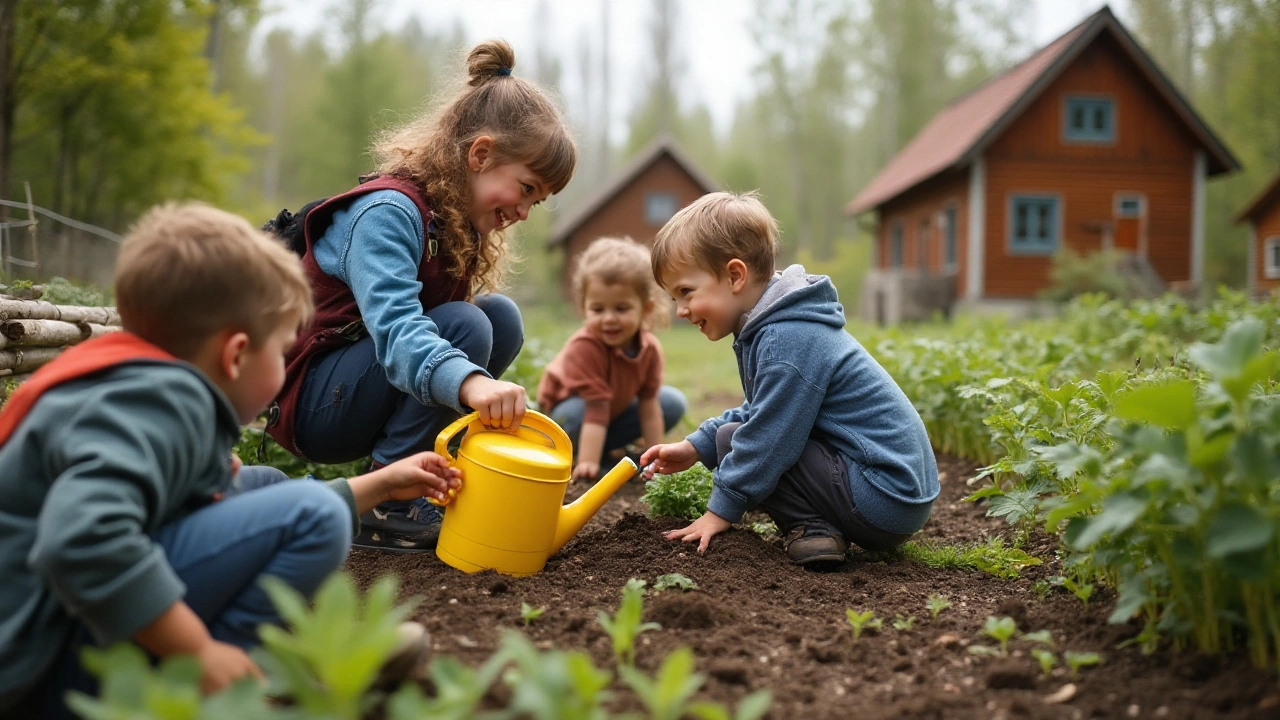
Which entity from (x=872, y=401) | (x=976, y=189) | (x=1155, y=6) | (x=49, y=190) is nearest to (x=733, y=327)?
(x=872, y=401)

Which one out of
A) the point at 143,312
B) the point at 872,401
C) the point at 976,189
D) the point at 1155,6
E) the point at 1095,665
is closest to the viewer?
the point at 143,312

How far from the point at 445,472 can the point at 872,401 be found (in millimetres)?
1216

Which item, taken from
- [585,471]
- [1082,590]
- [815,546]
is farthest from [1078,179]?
[1082,590]

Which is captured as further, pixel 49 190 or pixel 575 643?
pixel 49 190

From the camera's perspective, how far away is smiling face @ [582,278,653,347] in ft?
13.8

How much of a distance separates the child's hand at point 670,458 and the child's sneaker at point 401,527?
0.64 metres

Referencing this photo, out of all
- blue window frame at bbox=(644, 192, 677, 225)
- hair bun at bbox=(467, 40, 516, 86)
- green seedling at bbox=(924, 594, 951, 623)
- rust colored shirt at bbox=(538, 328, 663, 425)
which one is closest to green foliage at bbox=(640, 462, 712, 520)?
green seedling at bbox=(924, 594, 951, 623)

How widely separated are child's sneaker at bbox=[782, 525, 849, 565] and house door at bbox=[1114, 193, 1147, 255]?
17069mm

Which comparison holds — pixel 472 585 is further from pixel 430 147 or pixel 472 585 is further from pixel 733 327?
pixel 430 147

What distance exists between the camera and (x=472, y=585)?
7.39 feet

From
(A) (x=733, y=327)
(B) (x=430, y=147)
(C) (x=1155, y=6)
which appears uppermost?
(C) (x=1155, y=6)

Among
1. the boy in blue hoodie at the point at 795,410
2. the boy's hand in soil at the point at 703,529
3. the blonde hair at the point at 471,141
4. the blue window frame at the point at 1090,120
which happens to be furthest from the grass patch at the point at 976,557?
the blue window frame at the point at 1090,120

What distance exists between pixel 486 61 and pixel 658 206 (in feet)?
72.6

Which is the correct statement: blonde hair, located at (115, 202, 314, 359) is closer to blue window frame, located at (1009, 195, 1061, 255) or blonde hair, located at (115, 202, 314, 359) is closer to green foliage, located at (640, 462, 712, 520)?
green foliage, located at (640, 462, 712, 520)
